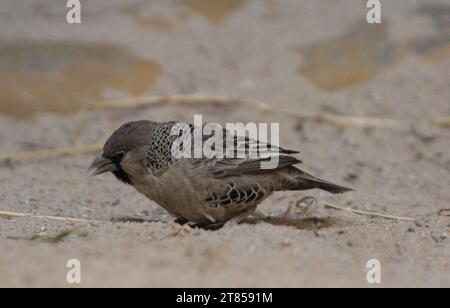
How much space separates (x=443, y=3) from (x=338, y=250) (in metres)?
7.42

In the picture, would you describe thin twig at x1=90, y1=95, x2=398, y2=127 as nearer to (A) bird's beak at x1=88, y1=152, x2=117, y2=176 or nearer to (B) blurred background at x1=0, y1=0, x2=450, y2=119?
(B) blurred background at x1=0, y1=0, x2=450, y2=119

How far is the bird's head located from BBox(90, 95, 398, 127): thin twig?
3.85m

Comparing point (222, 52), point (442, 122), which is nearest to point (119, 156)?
point (442, 122)

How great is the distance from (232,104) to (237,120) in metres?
0.34

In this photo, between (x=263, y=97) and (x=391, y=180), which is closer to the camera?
(x=391, y=180)

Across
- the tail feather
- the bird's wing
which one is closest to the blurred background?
the tail feather

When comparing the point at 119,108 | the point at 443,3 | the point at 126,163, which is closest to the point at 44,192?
the point at 126,163

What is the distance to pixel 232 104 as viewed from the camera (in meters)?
9.77

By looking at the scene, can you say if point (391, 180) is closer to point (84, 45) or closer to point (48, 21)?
point (84, 45)

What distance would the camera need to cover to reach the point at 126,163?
5.75 meters

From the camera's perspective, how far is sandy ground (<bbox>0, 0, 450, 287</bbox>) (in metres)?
4.75

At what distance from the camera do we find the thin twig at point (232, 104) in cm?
945

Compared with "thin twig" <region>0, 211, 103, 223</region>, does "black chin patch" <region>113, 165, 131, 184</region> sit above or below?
above

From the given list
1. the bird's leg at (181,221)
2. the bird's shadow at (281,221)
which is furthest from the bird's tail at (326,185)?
the bird's leg at (181,221)
